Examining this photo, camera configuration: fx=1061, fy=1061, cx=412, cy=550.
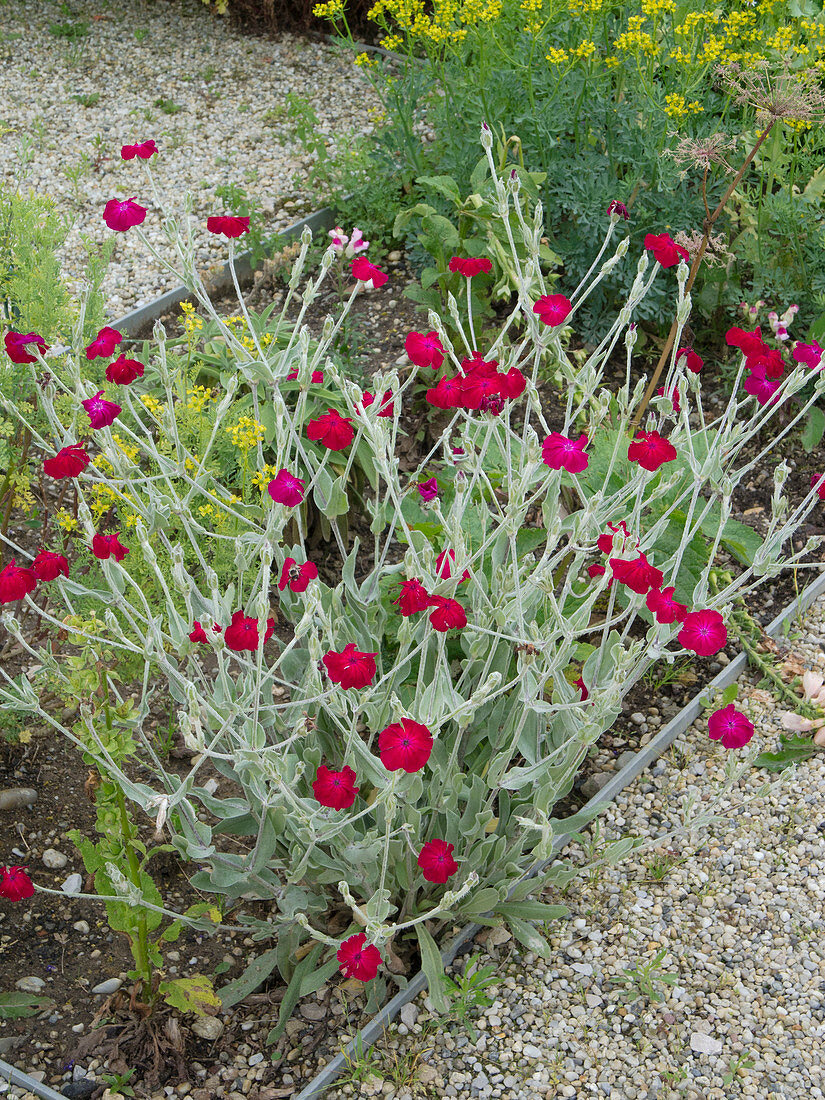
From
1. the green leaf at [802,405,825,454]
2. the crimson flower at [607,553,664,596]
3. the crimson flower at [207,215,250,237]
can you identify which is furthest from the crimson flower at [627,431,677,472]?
the green leaf at [802,405,825,454]

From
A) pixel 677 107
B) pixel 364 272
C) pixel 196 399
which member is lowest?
pixel 196 399

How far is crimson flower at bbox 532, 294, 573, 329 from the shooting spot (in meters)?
1.93

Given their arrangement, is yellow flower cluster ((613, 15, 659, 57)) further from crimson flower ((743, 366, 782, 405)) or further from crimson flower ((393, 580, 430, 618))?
crimson flower ((393, 580, 430, 618))

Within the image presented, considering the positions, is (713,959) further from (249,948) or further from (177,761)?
(177,761)

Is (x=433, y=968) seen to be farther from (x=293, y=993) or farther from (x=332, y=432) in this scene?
(x=332, y=432)

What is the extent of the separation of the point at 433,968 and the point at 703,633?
2.86ft

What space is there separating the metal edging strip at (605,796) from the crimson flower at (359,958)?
335mm

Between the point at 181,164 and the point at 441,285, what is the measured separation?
2.28 metres

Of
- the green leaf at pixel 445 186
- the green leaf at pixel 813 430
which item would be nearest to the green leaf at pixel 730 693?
the green leaf at pixel 813 430

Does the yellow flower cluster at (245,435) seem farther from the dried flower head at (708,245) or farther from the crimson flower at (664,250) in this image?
the dried flower head at (708,245)

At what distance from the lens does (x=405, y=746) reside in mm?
1597

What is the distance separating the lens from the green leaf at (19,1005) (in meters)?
2.15

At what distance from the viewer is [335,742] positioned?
7.76 feet

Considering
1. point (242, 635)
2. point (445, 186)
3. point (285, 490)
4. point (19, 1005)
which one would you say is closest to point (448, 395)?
point (285, 490)
